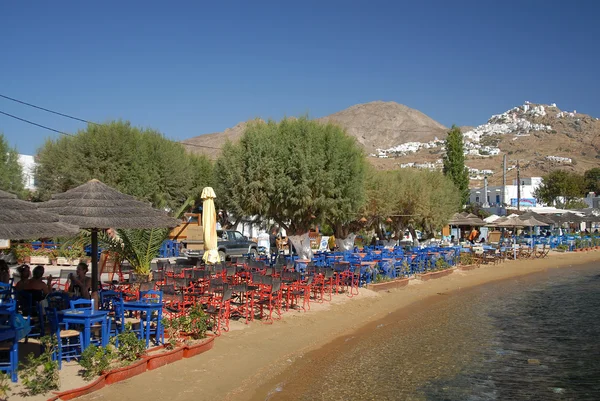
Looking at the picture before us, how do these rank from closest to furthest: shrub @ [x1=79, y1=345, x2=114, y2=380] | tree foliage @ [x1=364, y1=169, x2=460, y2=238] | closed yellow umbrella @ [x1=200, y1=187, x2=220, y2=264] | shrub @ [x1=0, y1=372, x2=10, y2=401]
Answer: shrub @ [x1=0, y1=372, x2=10, y2=401], shrub @ [x1=79, y1=345, x2=114, y2=380], closed yellow umbrella @ [x1=200, y1=187, x2=220, y2=264], tree foliage @ [x1=364, y1=169, x2=460, y2=238]

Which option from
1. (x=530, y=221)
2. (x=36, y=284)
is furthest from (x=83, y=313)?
(x=530, y=221)

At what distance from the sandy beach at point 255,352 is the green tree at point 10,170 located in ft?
66.2

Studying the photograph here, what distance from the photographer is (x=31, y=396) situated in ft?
23.5

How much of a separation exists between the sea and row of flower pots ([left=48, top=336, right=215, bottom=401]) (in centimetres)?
141

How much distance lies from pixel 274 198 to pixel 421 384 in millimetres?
12388

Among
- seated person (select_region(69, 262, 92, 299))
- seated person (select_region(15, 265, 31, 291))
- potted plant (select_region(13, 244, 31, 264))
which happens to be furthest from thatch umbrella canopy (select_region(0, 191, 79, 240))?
potted plant (select_region(13, 244, 31, 264))

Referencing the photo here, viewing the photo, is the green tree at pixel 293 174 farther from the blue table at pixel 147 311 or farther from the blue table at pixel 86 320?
the blue table at pixel 86 320

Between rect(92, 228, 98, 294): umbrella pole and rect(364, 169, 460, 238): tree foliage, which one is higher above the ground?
rect(364, 169, 460, 238): tree foliage

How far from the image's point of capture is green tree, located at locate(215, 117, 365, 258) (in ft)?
70.7

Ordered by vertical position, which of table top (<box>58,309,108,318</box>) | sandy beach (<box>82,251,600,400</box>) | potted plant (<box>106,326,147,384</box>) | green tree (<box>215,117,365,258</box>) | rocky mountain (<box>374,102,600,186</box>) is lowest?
sandy beach (<box>82,251,600,400</box>)

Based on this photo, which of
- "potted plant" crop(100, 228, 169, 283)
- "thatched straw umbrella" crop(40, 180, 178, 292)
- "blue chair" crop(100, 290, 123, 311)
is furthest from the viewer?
"potted plant" crop(100, 228, 169, 283)

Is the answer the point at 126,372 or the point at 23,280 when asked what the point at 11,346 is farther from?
the point at 23,280

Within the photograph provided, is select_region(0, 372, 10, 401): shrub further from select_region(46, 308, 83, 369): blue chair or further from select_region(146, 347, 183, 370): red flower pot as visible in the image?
select_region(146, 347, 183, 370): red flower pot

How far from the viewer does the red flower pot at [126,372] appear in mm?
8133
